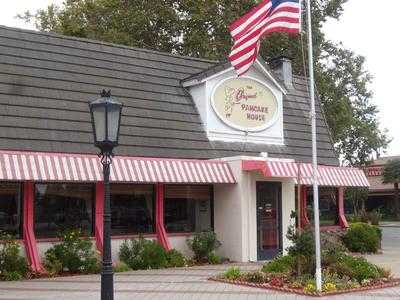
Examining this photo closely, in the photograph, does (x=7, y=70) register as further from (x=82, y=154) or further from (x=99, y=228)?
(x=99, y=228)

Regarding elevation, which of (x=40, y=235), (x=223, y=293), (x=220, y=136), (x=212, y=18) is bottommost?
(x=223, y=293)

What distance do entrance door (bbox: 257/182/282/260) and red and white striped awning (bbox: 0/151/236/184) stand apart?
1.37 metres

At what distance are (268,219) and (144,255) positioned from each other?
4.52 meters

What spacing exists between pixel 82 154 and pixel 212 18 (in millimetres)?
18641

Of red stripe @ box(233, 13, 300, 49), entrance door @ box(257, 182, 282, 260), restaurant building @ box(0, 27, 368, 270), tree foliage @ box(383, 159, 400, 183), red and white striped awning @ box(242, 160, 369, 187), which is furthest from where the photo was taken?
tree foliage @ box(383, 159, 400, 183)

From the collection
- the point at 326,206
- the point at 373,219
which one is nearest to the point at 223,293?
the point at 326,206

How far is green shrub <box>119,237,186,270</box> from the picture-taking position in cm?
1745

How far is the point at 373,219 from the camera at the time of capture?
27.7 metres

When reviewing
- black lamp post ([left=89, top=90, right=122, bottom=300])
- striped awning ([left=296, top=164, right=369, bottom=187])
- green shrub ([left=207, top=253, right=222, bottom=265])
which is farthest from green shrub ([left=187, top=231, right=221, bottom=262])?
black lamp post ([left=89, top=90, right=122, bottom=300])

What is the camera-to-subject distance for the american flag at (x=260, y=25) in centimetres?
1312

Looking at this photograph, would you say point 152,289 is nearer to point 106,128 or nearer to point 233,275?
point 233,275

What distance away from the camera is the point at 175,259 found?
59.1 ft

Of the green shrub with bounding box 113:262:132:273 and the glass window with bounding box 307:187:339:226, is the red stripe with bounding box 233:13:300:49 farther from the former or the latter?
the glass window with bounding box 307:187:339:226

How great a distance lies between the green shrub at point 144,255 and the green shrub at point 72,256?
113 cm
